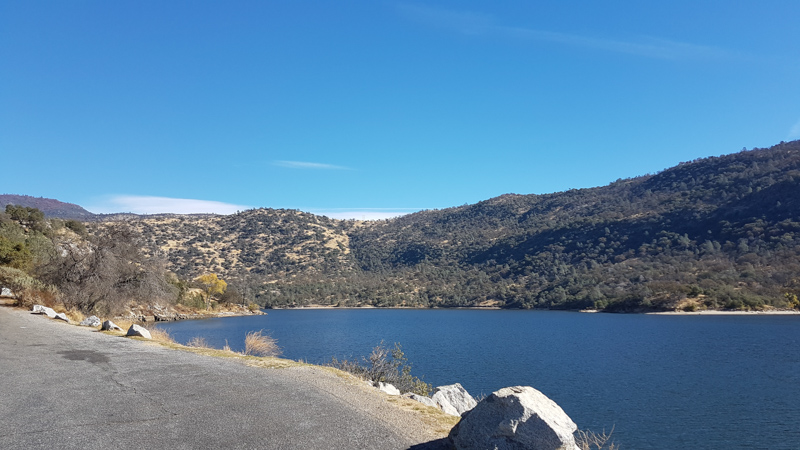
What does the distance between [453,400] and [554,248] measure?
288 feet

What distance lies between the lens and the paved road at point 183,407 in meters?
6.52

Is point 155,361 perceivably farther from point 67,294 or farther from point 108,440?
point 67,294

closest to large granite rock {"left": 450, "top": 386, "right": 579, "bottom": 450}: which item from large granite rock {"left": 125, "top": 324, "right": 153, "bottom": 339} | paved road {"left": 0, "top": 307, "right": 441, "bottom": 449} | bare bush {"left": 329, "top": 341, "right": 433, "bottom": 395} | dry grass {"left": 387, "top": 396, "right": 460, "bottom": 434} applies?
paved road {"left": 0, "top": 307, "right": 441, "bottom": 449}

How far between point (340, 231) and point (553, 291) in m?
73.0

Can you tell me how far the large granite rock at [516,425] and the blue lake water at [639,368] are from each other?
1202 cm

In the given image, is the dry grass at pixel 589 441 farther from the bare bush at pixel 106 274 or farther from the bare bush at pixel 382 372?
the bare bush at pixel 106 274

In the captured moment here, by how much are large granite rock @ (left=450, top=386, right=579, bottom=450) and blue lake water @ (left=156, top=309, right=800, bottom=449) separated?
12024mm

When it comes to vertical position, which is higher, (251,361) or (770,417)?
(251,361)

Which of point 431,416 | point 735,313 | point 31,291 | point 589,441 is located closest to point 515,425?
point 431,416

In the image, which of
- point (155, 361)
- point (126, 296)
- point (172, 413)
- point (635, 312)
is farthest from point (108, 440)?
point (635, 312)

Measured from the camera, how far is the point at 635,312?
68.2 m

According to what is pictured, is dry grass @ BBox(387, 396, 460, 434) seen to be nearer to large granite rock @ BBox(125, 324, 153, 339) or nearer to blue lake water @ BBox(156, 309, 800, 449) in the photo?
blue lake water @ BBox(156, 309, 800, 449)

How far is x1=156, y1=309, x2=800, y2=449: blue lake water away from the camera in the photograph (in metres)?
17.6

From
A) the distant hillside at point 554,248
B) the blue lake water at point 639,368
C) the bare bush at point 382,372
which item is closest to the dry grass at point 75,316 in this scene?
the blue lake water at point 639,368
